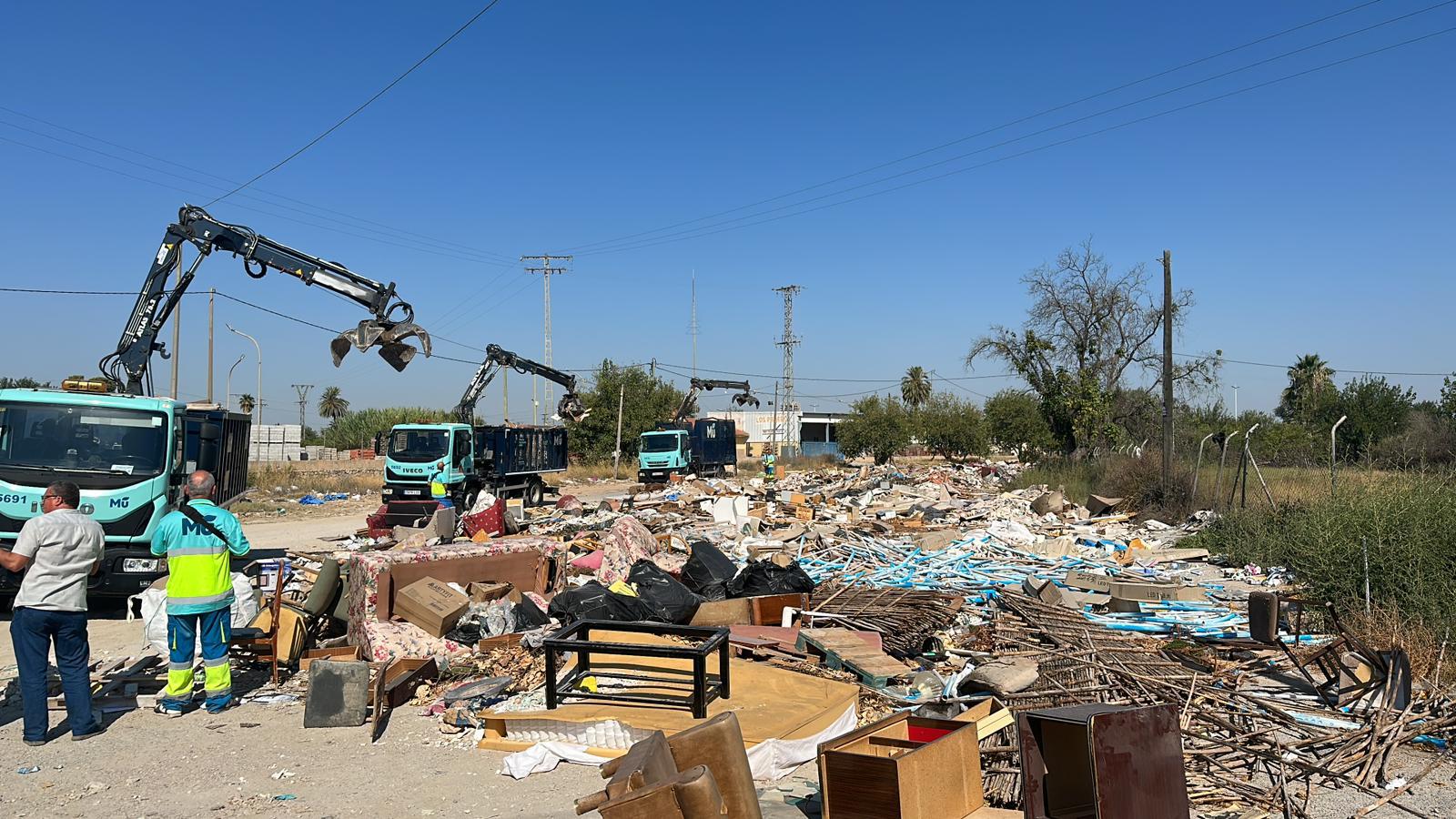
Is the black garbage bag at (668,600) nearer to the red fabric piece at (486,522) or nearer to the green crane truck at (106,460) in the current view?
the red fabric piece at (486,522)

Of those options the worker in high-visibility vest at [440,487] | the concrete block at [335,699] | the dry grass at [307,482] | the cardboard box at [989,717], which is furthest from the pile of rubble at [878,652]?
the dry grass at [307,482]

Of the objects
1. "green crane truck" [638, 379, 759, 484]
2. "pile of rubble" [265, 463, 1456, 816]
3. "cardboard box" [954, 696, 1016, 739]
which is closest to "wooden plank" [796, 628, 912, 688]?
"pile of rubble" [265, 463, 1456, 816]

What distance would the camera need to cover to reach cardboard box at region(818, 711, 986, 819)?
4199mm

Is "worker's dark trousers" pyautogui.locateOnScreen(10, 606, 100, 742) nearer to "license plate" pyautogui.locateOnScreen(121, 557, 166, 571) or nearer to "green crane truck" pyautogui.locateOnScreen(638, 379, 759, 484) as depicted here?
"license plate" pyautogui.locateOnScreen(121, 557, 166, 571)

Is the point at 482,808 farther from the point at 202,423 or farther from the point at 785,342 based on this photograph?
the point at 785,342

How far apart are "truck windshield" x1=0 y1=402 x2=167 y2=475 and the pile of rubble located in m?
2.65

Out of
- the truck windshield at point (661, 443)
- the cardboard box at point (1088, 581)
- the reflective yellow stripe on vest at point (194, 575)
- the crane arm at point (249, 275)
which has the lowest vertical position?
the cardboard box at point (1088, 581)

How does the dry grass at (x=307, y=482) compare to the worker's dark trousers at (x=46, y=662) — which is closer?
the worker's dark trousers at (x=46, y=662)

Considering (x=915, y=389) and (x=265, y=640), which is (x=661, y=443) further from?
(x=915, y=389)

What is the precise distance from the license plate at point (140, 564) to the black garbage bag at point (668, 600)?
16.9 ft

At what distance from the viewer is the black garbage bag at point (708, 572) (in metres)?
10.4

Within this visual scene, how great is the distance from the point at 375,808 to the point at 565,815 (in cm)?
105

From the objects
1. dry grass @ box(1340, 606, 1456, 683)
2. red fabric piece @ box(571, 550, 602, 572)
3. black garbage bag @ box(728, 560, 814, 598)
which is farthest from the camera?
red fabric piece @ box(571, 550, 602, 572)

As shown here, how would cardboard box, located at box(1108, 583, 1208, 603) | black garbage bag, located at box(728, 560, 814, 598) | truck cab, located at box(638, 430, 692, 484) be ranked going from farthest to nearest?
1. truck cab, located at box(638, 430, 692, 484)
2. cardboard box, located at box(1108, 583, 1208, 603)
3. black garbage bag, located at box(728, 560, 814, 598)
